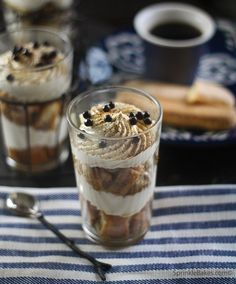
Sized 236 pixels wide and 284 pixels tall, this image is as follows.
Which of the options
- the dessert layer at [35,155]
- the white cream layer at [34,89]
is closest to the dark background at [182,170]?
the dessert layer at [35,155]

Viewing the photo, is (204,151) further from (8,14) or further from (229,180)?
Result: (8,14)

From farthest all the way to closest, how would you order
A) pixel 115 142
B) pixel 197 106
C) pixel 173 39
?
pixel 173 39 < pixel 197 106 < pixel 115 142

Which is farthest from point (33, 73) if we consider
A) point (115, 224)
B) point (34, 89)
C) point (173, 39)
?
point (173, 39)

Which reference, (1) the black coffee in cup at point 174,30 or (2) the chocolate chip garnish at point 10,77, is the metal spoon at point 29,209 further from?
(1) the black coffee in cup at point 174,30

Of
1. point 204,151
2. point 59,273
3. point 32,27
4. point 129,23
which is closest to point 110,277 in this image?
point 59,273

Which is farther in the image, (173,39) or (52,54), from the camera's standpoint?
(173,39)

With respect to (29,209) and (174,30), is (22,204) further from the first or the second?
(174,30)

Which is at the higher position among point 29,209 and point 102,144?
point 102,144
